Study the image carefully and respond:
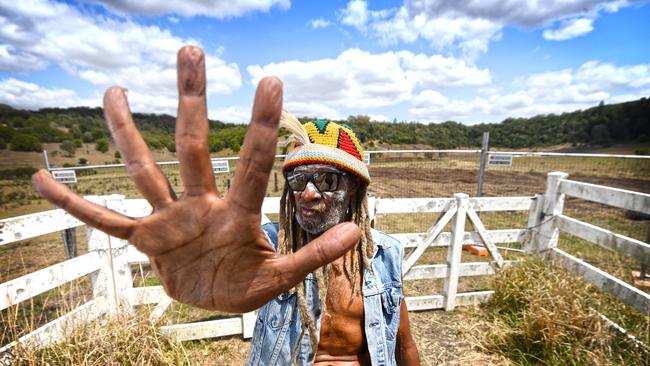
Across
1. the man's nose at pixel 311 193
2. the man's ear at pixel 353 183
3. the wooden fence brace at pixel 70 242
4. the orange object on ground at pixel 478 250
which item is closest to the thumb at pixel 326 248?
the man's nose at pixel 311 193

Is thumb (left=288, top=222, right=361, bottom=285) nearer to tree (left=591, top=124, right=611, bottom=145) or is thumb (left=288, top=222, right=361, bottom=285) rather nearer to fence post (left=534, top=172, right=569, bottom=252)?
fence post (left=534, top=172, right=569, bottom=252)

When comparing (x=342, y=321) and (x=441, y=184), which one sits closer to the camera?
(x=342, y=321)

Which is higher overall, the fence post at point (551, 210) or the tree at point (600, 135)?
the tree at point (600, 135)

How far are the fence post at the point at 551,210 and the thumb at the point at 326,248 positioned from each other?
13.1 feet

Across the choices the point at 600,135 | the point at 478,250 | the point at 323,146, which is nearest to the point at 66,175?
the point at 323,146

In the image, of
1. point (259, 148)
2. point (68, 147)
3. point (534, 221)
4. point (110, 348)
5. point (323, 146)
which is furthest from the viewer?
point (68, 147)

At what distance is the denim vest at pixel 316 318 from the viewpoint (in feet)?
4.76

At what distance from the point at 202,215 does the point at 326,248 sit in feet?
1.10

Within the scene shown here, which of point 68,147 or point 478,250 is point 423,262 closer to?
point 478,250

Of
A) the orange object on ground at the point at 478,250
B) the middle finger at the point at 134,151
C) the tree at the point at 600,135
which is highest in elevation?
the tree at the point at 600,135

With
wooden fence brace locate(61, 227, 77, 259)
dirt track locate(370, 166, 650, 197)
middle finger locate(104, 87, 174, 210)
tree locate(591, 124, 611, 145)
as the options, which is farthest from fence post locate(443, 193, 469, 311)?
tree locate(591, 124, 611, 145)

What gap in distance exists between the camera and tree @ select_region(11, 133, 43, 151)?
80.6ft

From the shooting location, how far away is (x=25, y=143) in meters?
24.9

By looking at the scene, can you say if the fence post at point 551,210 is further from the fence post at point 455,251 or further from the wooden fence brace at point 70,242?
the wooden fence brace at point 70,242
